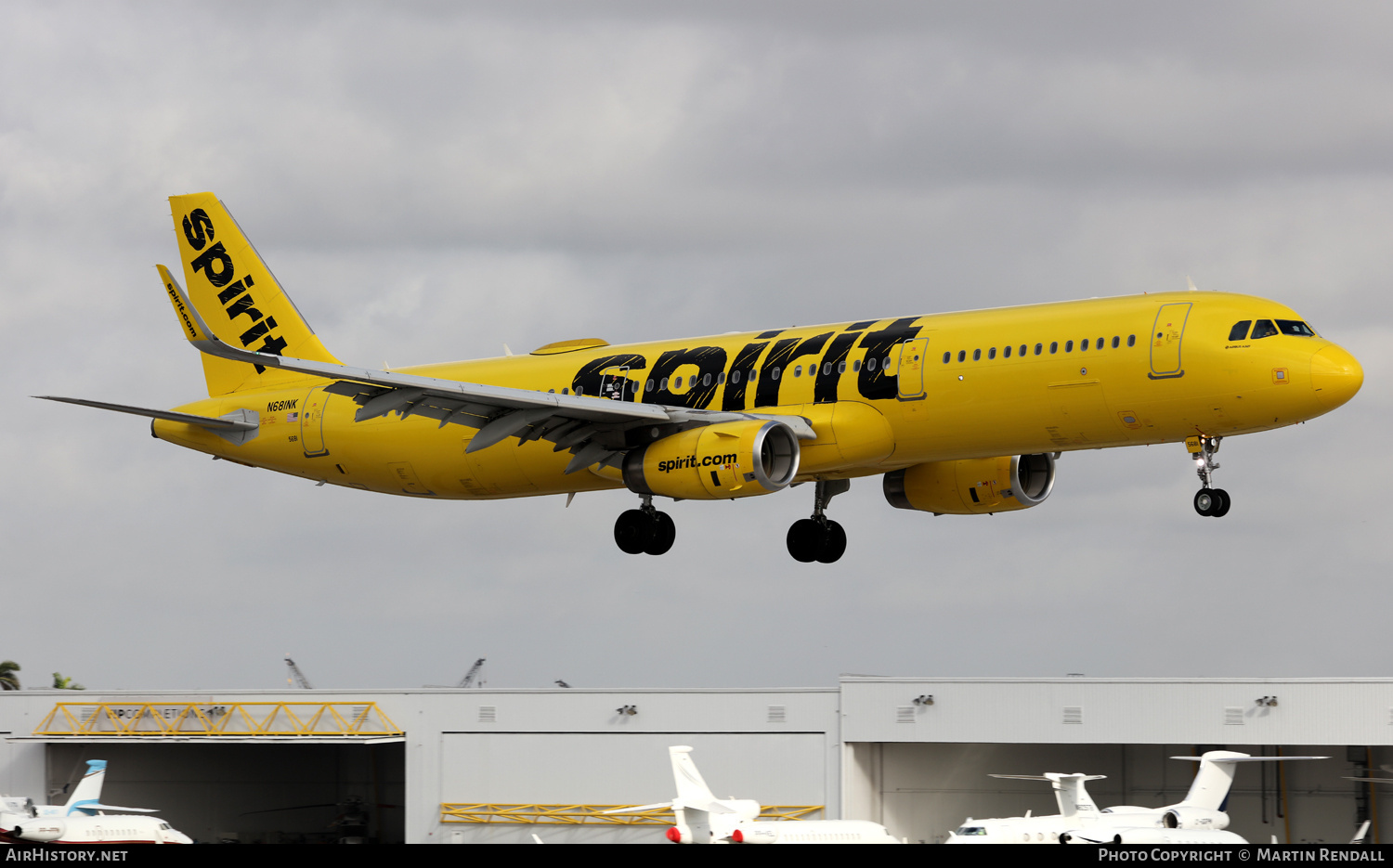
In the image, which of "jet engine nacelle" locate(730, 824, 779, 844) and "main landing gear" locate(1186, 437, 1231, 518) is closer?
"main landing gear" locate(1186, 437, 1231, 518)

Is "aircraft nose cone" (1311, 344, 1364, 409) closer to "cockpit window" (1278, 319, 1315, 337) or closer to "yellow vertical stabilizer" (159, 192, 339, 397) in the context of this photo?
"cockpit window" (1278, 319, 1315, 337)

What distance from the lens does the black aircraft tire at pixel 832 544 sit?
4766 cm

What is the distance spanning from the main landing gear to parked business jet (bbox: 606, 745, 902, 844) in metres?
14.6

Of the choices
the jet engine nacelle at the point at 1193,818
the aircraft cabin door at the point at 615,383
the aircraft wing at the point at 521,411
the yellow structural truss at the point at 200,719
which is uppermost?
the aircraft cabin door at the point at 615,383

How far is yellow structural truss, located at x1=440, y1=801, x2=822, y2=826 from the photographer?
169ft

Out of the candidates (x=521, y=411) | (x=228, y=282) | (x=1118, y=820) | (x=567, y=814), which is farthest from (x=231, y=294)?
(x=1118, y=820)

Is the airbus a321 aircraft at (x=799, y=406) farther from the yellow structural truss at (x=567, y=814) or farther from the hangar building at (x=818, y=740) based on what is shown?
the yellow structural truss at (x=567, y=814)

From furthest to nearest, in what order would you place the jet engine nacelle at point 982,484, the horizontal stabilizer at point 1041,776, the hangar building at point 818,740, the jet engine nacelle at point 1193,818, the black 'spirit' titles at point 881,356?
1. the hangar building at point 818,740
2. the horizontal stabilizer at point 1041,776
3. the jet engine nacelle at point 1193,818
4. the jet engine nacelle at point 982,484
5. the black 'spirit' titles at point 881,356

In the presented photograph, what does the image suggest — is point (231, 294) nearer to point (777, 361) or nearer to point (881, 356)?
point (777, 361)

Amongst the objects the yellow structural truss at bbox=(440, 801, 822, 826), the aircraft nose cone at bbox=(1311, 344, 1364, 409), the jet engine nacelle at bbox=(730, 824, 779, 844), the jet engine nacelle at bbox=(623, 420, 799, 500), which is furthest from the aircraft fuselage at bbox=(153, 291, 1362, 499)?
the yellow structural truss at bbox=(440, 801, 822, 826)

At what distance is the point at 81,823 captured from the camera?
5238 cm

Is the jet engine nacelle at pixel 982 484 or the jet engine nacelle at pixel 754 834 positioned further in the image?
the jet engine nacelle at pixel 754 834

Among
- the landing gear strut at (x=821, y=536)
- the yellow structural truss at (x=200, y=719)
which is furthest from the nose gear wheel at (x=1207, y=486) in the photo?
the yellow structural truss at (x=200, y=719)
